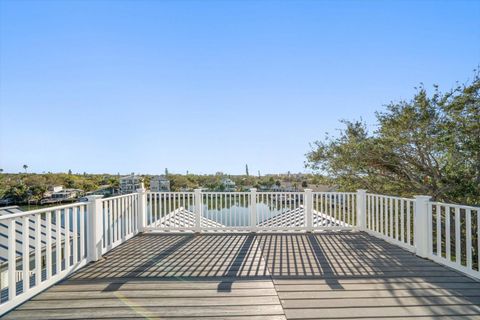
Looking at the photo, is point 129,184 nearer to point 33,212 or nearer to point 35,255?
point 33,212

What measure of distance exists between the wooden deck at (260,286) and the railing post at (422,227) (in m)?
0.16

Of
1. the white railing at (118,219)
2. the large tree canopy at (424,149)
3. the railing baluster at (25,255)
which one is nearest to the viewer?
the railing baluster at (25,255)

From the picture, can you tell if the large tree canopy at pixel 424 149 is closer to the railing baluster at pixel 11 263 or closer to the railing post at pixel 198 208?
the railing post at pixel 198 208

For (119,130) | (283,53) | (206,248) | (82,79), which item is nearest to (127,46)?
(82,79)

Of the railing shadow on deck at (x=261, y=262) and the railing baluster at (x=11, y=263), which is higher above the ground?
the railing baluster at (x=11, y=263)

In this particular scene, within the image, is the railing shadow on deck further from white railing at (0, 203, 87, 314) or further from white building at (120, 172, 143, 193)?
white building at (120, 172, 143, 193)

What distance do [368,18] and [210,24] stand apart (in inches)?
173

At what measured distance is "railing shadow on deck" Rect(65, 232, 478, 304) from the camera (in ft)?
10.4

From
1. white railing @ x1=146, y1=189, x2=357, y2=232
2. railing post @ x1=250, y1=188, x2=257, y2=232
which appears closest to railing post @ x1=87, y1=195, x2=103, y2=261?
white railing @ x1=146, y1=189, x2=357, y2=232

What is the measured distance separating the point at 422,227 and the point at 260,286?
2.57 metres

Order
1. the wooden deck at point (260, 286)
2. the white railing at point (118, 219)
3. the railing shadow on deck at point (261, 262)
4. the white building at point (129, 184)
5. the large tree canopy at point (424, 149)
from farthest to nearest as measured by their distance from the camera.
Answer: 1. the large tree canopy at point (424, 149)
2. the white building at point (129, 184)
3. the white railing at point (118, 219)
4. the railing shadow on deck at point (261, 262)
5. the wooden deck at point (260, 286)

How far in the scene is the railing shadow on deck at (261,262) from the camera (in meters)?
3.16

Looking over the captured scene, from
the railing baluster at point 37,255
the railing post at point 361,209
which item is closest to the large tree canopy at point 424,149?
the railing post at point 361,209

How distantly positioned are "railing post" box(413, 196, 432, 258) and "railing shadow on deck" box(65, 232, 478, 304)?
0.16m
